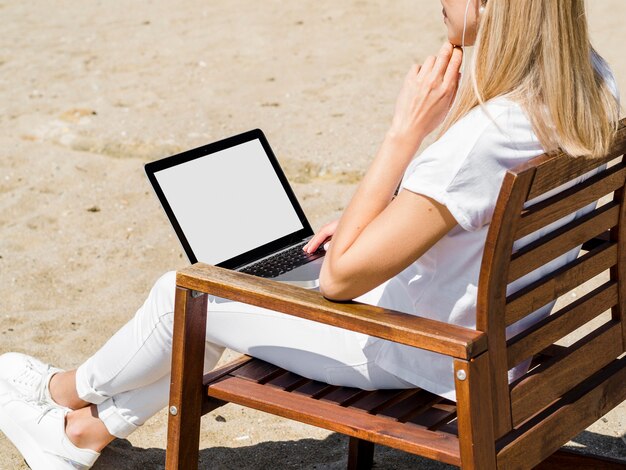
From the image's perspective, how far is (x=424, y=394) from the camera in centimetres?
228

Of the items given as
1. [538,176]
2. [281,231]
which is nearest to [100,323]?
[281,231]

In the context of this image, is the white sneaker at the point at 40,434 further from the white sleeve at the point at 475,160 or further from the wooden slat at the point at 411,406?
the white sleeve at the point at 475,160

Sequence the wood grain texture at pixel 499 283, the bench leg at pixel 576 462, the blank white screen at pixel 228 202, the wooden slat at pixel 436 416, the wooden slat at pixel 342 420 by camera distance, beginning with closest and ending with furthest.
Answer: the wood grain texture at pixel 499 283 → the wooden slat at pixel 342 420 → the wooden slat at pixel 436 416 → the bench leg at pixel 576 462 → the blank white screen at pixel 228 202

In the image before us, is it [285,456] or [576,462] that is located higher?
[576,462]

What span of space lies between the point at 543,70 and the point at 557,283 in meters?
0.42

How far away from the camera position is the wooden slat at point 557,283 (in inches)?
77.0

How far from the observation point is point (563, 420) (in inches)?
84.1

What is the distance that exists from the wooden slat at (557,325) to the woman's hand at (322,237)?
28.3 inches

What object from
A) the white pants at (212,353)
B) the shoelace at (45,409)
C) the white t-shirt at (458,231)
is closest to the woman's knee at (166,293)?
the white pants at (212,353)

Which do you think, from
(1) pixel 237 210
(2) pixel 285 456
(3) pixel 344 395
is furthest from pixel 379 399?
(2) pixel 285 456

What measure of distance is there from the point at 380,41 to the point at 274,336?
16.5 feet

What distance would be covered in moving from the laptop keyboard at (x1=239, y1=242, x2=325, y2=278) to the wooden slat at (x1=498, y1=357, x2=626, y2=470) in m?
0.80

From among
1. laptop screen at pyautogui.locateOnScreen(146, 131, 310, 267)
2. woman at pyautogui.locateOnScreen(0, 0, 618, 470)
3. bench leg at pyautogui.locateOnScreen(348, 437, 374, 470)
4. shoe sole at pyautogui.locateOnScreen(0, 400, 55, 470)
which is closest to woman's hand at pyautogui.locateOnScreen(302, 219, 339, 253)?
laptop screen at pyautogui.locateOnScreen(146, 131, 310, 267)

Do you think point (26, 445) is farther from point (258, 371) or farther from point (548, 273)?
point (548, 273)
